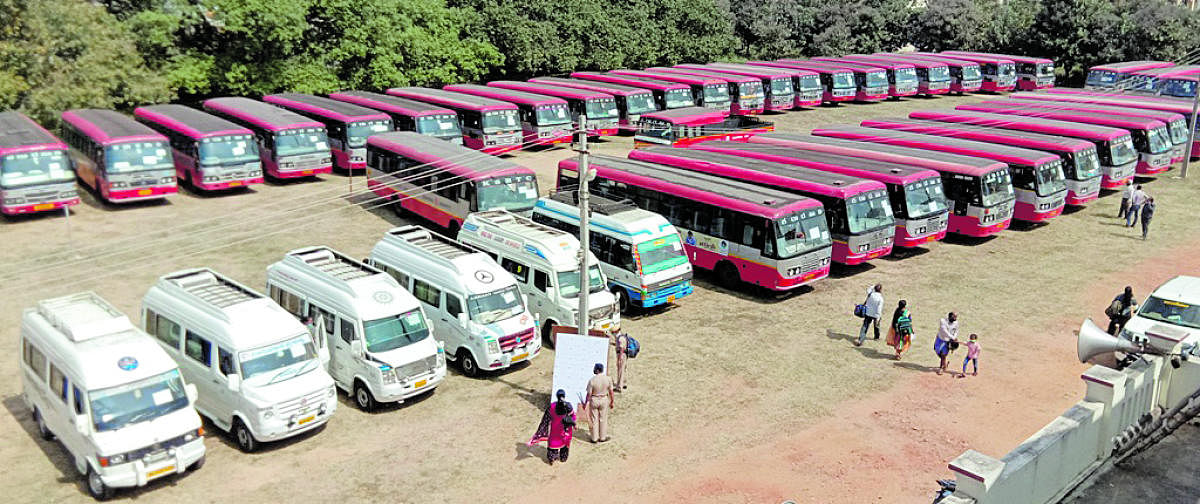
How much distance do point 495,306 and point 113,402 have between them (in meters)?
7.58

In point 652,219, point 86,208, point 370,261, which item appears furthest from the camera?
point 86,208

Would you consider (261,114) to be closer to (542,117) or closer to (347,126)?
(347,126)

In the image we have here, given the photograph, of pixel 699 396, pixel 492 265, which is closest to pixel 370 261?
pixel 492 265

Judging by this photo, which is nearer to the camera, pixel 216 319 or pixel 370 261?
pixel 216 319

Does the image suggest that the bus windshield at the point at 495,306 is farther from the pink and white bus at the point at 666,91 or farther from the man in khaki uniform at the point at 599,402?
the pink and white bus at the point at 666,91

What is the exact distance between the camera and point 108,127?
1283 inches

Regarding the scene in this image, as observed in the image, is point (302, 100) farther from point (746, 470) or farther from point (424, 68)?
point (746, 470)

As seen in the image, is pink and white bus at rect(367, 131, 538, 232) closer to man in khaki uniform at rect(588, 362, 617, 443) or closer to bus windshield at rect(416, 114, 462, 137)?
bus windshield at rect(416, 114, 462, 137)

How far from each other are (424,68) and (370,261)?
2982 centimetres

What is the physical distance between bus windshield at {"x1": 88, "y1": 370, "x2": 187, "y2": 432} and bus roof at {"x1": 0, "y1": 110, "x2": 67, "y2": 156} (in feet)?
60.4

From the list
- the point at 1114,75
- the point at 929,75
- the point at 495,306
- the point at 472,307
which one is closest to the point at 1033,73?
the point at 1114,75

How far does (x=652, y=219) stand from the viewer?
2406 cm

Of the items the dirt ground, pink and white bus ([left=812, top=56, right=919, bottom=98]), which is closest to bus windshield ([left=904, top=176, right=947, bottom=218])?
the dirt ground

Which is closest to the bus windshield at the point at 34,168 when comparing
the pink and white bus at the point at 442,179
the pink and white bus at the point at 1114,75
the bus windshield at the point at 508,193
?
the pink and white bus at the point at 442,179
